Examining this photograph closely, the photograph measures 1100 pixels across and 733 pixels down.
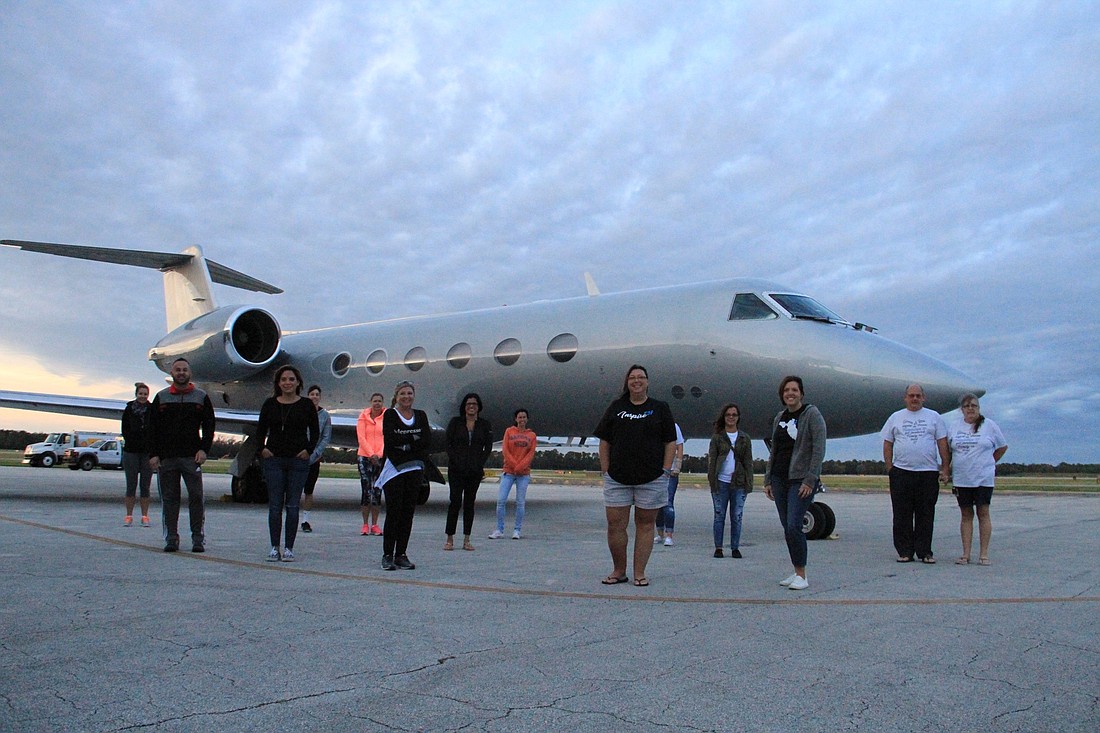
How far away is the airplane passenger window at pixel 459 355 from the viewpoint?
12797 mm

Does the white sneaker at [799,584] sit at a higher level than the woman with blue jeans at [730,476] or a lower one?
lower

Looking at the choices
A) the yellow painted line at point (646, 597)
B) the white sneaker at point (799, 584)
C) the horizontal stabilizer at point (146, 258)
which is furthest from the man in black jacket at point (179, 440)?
the horizontal stabilizer at point (146, 258)

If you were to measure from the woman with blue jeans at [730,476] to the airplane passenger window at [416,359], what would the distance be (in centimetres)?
684

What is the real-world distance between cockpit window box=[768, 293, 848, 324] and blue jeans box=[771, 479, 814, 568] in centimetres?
448

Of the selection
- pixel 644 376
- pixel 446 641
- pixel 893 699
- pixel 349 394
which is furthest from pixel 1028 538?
pixel 349 394

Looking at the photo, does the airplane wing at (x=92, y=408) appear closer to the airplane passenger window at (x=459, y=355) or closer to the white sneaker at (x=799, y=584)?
the airplane passenger window at (x=459, y=355)

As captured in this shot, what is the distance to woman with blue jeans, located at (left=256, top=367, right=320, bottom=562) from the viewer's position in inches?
264

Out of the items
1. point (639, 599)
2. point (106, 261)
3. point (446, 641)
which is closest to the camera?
point (446, 641)

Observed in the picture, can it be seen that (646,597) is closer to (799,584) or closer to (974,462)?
(799,584)

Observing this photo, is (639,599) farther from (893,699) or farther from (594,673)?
(893,699)

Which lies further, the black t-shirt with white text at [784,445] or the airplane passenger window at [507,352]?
the airplane passenger window at [507,352]

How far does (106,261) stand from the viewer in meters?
16.5

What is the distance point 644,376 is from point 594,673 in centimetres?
292

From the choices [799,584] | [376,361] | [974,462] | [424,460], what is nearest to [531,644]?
[799,584]
